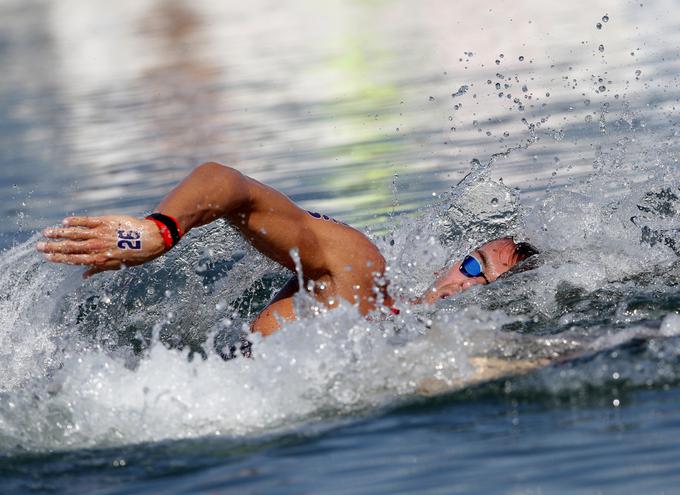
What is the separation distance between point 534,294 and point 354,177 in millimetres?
5667

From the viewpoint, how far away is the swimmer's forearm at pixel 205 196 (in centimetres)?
579

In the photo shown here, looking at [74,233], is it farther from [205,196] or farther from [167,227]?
[205,196]

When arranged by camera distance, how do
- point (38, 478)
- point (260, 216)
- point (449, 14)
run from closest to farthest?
1. point (38, 478)
2. point (260, 216)
3. point (449, 14)

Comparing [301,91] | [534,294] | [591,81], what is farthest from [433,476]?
[301,91]

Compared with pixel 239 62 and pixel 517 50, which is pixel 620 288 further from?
pixel 239 62

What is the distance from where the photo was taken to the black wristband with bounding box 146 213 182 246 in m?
5.66

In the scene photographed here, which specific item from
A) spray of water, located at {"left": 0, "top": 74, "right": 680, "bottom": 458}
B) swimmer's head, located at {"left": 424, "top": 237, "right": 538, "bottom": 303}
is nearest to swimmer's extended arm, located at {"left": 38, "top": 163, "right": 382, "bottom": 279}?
spray of water, located at {"left": 0, "top": 74, "right": 680, "bottom": 458}

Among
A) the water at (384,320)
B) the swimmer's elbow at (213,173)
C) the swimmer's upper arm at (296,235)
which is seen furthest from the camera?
the swimmer's upper arm at (296,235)

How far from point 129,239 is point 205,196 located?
20.4 inches

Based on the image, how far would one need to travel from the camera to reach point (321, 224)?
6770mm

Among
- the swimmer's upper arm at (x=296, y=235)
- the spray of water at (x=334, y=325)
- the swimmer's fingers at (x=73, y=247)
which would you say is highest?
the swimmer's fingers at (x=73, y=247)

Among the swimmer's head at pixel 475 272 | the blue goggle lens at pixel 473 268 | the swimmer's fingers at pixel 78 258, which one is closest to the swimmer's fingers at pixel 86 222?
the swimmer's fingers at pixel 78 258

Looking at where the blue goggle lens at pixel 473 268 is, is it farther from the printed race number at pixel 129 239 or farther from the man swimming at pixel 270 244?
the printed race number at pixel 129 239

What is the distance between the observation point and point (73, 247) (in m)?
5.43
